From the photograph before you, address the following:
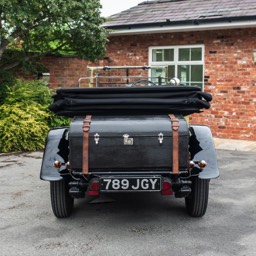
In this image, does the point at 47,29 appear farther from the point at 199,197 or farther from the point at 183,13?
the point at 199,197

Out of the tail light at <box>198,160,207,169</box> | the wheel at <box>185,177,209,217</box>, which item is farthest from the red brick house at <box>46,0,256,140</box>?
the tail light at <box>198,160,207,169</box>

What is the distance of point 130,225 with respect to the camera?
4.44 m

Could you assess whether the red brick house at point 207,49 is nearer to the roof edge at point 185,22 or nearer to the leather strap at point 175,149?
the roof edge at point 185,22

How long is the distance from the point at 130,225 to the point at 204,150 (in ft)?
3.59

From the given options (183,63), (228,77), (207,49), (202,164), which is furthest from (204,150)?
(183,63)

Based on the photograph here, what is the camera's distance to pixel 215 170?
4414 mm

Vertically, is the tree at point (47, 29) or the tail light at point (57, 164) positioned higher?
the tree at point (47, 29)

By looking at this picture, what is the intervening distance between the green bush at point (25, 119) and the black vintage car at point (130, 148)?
4.69 m

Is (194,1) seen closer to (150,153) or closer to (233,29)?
(233,29)

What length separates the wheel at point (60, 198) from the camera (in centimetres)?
451

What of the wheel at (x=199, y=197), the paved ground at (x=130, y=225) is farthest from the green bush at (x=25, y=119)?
the wheel at (x=199, y=197)

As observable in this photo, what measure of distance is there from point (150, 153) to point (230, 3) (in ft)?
28.4

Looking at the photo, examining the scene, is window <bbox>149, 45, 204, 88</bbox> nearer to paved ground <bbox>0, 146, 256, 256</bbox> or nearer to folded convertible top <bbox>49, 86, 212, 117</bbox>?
paved ground <bbox>0, 146, 256, 256</bbox>

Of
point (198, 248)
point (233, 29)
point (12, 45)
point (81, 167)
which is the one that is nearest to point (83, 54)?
point (12, 45)
